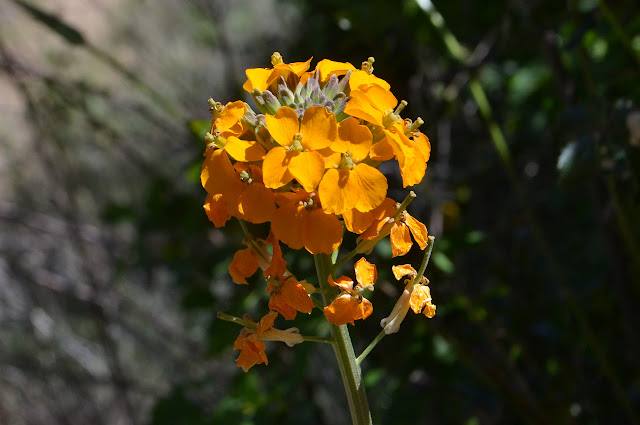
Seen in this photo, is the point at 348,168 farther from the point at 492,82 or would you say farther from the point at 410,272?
the point at 492,82

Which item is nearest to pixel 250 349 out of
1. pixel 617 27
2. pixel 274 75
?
pixel 274 75

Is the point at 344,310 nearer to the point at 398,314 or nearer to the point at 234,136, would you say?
the point at 398,314

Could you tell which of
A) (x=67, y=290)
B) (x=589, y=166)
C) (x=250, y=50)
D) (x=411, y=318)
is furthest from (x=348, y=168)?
(x=250, y=50)

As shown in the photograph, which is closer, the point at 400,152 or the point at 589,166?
the point at 400,152

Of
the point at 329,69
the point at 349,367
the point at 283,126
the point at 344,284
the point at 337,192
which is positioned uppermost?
the point at 329,69

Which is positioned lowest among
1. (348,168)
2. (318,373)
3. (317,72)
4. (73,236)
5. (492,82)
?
(318,373)

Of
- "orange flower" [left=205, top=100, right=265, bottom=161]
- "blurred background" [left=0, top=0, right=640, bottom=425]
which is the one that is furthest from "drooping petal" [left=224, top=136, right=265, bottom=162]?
"blurred background" [left=0, top=0, right=640, bottom=425]
